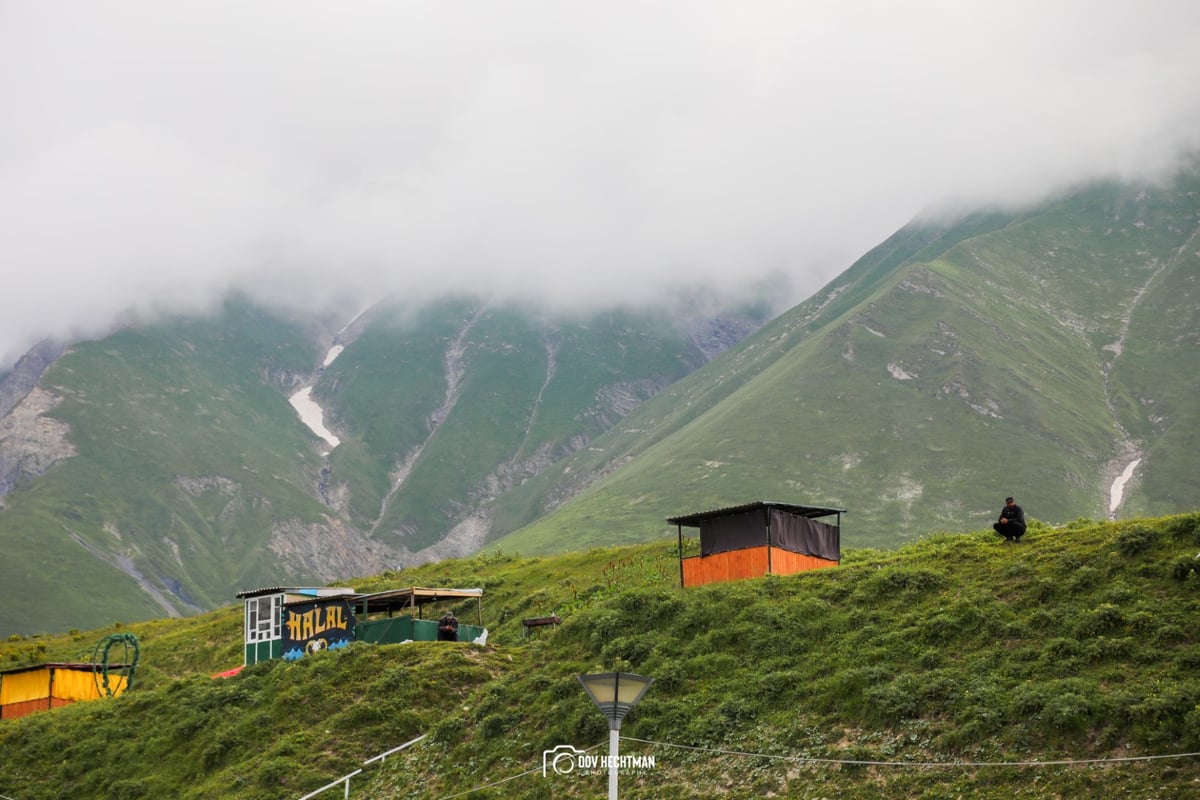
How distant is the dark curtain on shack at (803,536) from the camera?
174 feet

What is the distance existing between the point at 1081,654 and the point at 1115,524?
36.5ft

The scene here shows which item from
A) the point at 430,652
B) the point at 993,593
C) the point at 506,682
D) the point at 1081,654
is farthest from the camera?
the point at 430,652

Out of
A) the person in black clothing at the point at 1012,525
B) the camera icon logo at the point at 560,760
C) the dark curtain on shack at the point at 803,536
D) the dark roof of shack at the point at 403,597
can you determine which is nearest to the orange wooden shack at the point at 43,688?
the dark roof of shack at the point at 403,597

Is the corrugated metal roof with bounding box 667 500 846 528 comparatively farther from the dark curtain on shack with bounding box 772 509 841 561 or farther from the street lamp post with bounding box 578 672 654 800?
the street lamp post with bounding box 578 672 654 800

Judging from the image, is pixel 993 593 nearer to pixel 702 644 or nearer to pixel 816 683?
pixel 816 683

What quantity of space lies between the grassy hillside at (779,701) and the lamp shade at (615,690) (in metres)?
9.42

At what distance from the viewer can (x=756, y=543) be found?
52.7 m

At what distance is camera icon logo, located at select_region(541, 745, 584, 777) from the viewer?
3822 centimetres

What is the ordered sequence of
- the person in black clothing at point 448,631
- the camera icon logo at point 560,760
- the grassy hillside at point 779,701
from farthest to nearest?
the person in black clothing at point 448,631
the camera icon logo at point 560,760
the grassy hillside at point 779,701

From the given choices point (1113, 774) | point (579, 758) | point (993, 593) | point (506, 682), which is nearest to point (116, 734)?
point (506, 682)

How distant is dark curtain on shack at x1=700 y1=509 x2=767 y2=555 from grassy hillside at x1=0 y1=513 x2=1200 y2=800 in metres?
4.84

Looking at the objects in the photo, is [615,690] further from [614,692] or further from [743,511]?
[743,511]

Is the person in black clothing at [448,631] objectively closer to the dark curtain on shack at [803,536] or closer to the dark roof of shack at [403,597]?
the dark roof of shack at [403,597]

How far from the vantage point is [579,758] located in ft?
127
